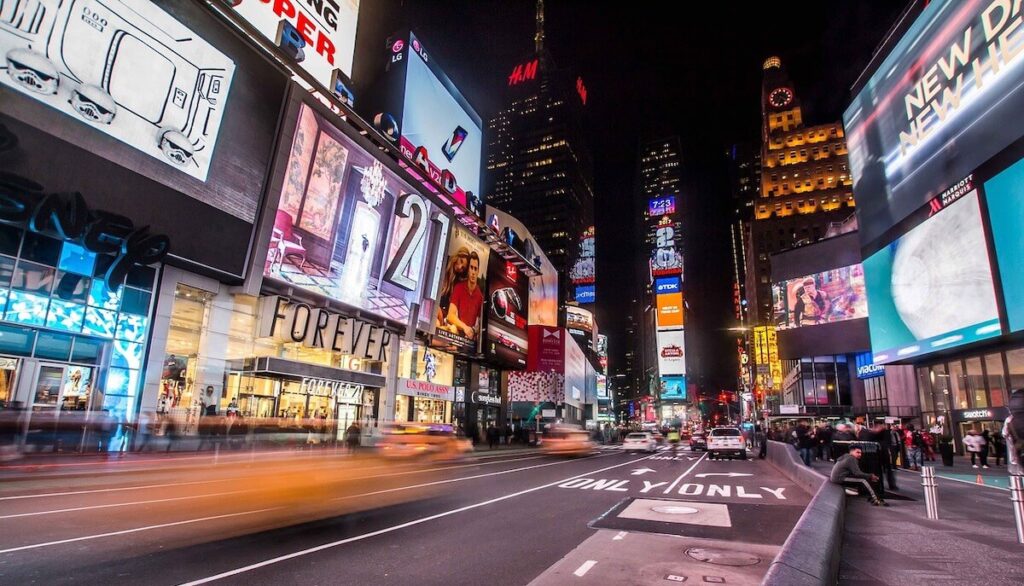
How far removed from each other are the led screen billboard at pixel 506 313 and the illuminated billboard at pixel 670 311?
7829 centimetres

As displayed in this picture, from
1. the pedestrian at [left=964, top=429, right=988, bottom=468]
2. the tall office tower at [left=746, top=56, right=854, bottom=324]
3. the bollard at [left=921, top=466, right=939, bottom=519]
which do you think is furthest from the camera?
the tall office tower at [left=746, top=56, right=854, bottom=324]

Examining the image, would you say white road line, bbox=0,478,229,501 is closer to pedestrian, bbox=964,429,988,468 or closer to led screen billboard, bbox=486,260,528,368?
pedestrian, bbox=964,429,988,468

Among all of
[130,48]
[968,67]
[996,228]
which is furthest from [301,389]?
[968,67]

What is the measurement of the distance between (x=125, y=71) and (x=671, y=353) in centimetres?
12762

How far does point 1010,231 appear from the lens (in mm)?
23891

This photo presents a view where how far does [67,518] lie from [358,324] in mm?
25345

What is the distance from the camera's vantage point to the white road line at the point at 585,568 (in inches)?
226

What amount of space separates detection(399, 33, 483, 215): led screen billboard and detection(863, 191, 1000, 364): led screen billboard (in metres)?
32.1

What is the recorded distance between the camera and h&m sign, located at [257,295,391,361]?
91.2 ft

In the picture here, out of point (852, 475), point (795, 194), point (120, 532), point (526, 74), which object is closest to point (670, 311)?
point (795, 194)

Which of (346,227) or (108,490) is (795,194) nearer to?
(346,227)

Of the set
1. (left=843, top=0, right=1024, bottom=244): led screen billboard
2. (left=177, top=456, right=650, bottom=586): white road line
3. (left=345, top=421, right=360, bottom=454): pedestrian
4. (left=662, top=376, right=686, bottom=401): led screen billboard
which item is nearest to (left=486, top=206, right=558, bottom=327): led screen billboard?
(left=843, top=0, right=1024, bottom=244): led screen billboard

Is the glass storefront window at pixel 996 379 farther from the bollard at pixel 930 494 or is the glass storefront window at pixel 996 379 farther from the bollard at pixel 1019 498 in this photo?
the bollard at pixel 1019 498

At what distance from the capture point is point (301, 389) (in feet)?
100
